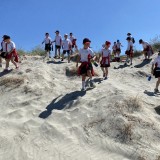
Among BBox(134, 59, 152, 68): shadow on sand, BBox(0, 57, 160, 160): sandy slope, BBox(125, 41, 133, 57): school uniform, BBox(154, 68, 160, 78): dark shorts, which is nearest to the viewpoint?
BBox(0, 57, 160, 160): sandy slope

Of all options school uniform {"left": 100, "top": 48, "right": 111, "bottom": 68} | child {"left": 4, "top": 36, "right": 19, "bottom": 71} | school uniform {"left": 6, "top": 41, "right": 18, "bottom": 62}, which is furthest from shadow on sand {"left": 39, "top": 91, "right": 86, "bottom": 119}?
school uniform {"left": 6, "top": 41, "right": 18, "bottom": 62}

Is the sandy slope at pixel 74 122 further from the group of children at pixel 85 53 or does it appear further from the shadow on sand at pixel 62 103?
the group of children at pixel 85 53

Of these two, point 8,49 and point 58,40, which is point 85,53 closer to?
point 8,49

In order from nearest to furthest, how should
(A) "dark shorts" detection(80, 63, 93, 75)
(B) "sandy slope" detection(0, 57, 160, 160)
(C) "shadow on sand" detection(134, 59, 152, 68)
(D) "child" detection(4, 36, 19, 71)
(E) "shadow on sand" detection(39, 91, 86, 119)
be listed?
(B) "sandy slope" detection(0, 57, 160, 160) → (E) "shadow on sand" detection(39, 91, 86, 119) → (A) "dark shorts" detection(80, 63, 93, 75) → (D) "child" detection(4, 36, 19, 71) → (C) "shadow on sand" detection(134, 59, 152, 68)

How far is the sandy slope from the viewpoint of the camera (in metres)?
7.39

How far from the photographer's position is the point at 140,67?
17141mm

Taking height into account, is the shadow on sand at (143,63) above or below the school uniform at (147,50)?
below

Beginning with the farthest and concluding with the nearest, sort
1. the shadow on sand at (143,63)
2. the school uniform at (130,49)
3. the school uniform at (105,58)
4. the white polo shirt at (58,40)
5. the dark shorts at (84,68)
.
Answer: the school uniform at (130,49)
the white polo shirt at (58,40)
the shadow on sand at (143,63)
the school uniform at (105,58)
the dark shorts at (84,68)

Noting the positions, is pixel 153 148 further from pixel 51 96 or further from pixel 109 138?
pixel 51 96

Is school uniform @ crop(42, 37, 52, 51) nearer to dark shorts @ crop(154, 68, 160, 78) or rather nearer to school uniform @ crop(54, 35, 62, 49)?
school uniform @ crop(54, 35, 62, 49)

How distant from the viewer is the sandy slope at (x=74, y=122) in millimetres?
7395

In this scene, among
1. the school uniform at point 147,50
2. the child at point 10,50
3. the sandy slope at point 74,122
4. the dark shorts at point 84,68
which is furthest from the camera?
the school uniform at point 147,50

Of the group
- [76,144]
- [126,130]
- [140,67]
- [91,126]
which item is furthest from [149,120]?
[140,67]

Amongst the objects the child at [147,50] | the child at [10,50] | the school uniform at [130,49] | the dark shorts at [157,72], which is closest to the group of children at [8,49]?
the child at [10,50]
